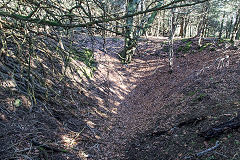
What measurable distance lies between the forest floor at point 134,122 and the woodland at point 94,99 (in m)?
0.03

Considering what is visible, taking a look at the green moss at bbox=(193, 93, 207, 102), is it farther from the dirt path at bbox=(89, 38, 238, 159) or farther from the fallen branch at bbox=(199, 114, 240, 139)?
the fallen branch at bbox=(199, 114, 240, 139)

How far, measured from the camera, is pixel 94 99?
29.0 feet

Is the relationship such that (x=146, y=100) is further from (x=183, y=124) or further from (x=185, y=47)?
(x=185, y=47)

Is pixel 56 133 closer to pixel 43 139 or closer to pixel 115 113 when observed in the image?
pixel 43 139

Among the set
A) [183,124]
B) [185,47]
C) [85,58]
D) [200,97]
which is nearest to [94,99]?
[183,124]

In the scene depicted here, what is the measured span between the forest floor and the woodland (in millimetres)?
27

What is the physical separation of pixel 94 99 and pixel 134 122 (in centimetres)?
252

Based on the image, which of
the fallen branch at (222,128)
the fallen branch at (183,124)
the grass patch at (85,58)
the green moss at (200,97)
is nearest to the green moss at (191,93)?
the green moss at (200,97)

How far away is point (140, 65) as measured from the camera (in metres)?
15.0

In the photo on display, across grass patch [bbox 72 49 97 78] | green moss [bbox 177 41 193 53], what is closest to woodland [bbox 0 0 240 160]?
grass patch [bbox 72 49 97 78]

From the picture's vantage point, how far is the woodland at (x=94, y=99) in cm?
213

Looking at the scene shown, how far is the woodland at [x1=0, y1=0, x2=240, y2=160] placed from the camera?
2.13 metres

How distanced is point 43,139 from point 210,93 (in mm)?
6361

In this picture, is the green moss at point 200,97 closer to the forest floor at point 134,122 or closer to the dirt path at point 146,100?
the forest floor at point 134,122
